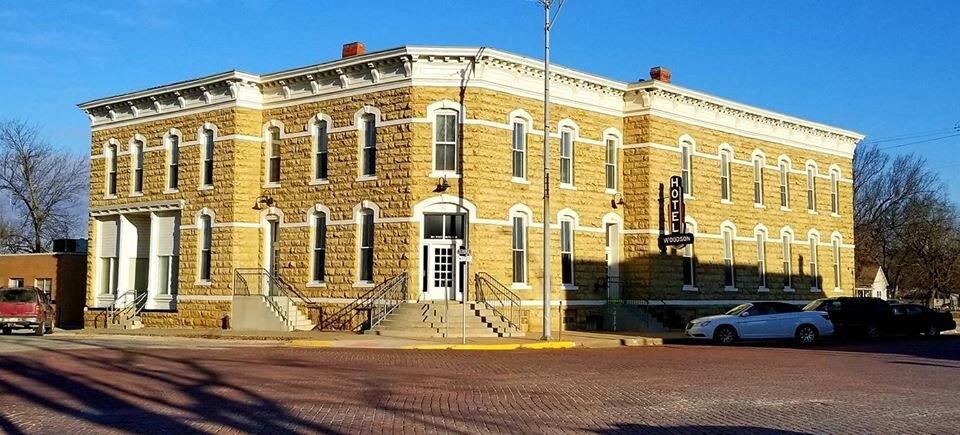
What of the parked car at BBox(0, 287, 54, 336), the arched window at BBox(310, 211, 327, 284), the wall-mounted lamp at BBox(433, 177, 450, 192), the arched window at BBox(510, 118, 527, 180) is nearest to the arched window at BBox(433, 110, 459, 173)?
the wall-mounted lamp at BBox(433, 177, 450, 192)

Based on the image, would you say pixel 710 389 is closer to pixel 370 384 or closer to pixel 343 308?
pixel 370 384

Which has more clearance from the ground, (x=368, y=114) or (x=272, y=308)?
(x=368, y=114)

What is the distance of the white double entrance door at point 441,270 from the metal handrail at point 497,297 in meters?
0.77

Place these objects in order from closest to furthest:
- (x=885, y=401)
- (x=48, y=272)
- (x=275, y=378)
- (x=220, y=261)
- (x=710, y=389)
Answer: (x=885, y=401) < (x=710, y=389) < (x=275, y=378) < (x=220, y=261) < (x=48, y=272)

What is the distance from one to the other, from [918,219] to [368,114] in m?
50.4

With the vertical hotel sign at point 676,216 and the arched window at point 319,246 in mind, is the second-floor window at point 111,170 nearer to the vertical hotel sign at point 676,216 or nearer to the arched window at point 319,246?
the arched window at point 319,246

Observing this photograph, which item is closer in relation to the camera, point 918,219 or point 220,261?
point 220,261

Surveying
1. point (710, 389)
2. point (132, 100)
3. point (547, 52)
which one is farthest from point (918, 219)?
point (710, 389)

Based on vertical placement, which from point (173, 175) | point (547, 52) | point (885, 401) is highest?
point (547, 52)

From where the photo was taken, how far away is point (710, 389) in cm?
1551

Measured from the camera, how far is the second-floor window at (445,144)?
31766 millimetres

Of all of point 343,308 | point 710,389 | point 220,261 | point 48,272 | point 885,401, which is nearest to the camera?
point 885,401

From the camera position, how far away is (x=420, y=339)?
28250mm

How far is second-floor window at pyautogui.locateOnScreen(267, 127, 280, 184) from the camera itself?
35.3m
